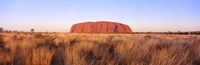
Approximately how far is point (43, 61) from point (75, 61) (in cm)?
84

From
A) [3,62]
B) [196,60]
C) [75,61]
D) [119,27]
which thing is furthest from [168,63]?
[119,27]

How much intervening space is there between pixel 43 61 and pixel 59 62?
0.87 metres

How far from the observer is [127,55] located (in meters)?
6.23

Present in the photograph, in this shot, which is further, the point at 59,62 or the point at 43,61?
the point at 59,62

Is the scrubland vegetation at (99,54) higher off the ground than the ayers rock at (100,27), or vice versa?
the ayers rock at (100,27)

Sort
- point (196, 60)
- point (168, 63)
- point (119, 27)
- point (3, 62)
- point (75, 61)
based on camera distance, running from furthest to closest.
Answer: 1. point (119, 27)
2. point (196, 60)
3. point (3, 62)
4. point (168, 63)
5. point (75, 61)

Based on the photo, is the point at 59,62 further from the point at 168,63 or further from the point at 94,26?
the point at 94,26

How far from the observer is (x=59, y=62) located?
19.5 ft

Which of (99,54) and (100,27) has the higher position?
(100,27)

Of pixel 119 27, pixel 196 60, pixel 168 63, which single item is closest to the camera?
pixel 168 63

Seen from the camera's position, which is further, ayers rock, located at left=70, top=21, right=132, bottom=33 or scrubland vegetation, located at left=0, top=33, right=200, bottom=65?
ayers rock, located at left=70, top=21, right=132, bottom=33

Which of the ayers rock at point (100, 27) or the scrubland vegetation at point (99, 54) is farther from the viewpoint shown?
the ayers rock at point (100, 27)

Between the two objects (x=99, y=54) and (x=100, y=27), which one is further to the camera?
(x=100, y=27)

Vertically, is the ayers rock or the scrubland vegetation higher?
the ayers rock
